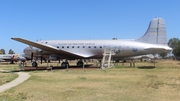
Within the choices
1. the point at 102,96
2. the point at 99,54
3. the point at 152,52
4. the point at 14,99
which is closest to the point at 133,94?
the point at 102,96

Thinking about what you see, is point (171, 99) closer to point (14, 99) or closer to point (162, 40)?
point (14, 99)

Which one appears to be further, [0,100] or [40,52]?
[40,52]

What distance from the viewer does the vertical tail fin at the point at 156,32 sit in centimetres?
3381

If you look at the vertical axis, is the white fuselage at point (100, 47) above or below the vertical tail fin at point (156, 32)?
below

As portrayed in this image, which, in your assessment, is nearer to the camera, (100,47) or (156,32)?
(156,32)

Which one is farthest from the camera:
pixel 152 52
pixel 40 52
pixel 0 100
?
pixel 40 52

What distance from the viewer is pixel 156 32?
34188 millimetres

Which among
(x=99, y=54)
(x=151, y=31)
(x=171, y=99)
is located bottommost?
(x=171, y=99)

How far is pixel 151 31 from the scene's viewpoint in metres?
34.8

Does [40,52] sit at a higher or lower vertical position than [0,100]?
higher

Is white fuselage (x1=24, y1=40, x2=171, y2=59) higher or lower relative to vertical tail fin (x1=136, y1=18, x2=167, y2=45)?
lower

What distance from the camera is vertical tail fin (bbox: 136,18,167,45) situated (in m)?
33.8

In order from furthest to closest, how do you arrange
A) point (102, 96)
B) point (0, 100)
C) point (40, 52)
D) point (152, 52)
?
point (40, 52) → point (152, 52) → point (102, 96) → point (0, 100)

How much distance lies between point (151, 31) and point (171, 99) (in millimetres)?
25676
